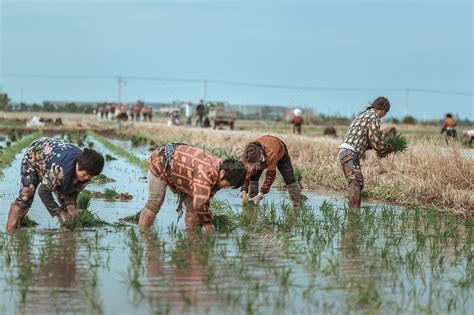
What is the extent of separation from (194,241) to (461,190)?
16.5ft

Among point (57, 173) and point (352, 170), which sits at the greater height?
point (57, 173)

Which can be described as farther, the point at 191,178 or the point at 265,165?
the point at 265,165

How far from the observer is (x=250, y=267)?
284 inches

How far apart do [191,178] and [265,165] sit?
253cm

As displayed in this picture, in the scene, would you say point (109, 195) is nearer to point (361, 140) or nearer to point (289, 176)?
point (289, 176)

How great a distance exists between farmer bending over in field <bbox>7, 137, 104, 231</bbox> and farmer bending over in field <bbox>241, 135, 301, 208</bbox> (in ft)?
6.54

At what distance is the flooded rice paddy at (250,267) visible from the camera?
5980 mm

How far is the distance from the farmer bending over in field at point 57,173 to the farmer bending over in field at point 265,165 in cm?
199

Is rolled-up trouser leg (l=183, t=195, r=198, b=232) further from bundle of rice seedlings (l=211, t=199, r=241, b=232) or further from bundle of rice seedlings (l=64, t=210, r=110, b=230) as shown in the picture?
bundle of rice seedlings (l=64, t=210, r=110, b=230)

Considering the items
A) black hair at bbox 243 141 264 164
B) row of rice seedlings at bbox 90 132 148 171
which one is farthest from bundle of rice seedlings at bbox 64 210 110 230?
row of rice seedlings at bbox 90 132 148 171

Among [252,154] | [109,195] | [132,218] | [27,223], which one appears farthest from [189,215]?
[109,195]

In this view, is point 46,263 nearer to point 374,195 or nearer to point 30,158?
point 30,158

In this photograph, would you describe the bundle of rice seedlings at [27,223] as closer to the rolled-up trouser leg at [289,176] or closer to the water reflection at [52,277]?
the water reflection at [52,277]

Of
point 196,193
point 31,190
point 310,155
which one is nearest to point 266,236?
point 196,193
